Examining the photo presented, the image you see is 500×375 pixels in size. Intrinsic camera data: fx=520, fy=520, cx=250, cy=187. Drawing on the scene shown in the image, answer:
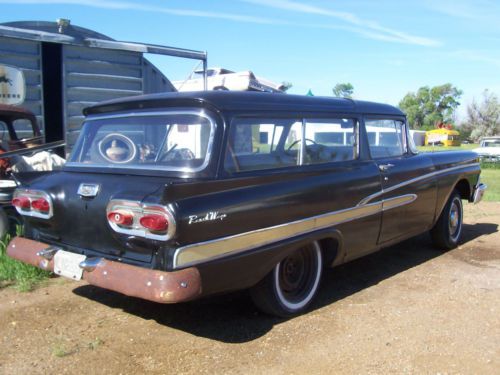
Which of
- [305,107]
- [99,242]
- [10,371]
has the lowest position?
[10,371]

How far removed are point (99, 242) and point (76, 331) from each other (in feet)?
2.47

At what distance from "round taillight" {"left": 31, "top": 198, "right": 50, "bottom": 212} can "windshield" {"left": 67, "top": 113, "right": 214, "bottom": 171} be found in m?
0.47

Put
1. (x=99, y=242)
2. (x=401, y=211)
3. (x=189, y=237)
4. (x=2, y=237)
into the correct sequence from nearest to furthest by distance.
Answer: (x=189, y=237) < (x=99, y=242) < (x=401, y=211) < (x=2, y=237)

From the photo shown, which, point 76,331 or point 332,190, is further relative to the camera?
point 332,190

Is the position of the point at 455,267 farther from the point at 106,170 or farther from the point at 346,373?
the point at 106,170

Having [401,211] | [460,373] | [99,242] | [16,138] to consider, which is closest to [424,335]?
[460,373]

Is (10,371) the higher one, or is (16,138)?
(16,138)

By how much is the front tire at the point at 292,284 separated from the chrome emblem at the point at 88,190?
1.34m

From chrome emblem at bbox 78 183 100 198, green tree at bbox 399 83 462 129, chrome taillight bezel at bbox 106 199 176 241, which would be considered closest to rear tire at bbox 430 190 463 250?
chrome taillight bezel at bbox 106 199 176 241

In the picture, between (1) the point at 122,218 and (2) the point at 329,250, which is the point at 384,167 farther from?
(1) the point at 122,218

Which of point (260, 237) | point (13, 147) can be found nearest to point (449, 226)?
point (260, 237)

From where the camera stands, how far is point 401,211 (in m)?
5.14

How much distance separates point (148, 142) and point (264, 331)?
164cm

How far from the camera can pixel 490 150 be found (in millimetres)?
23859
